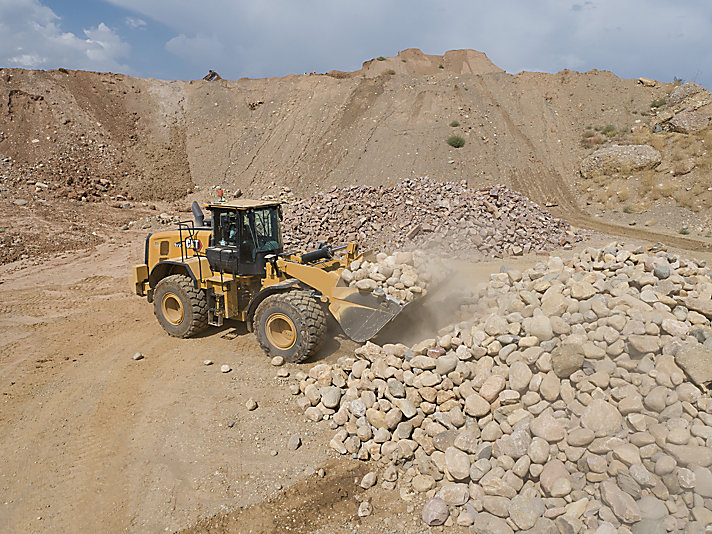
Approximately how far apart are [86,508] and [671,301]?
21.7 feet

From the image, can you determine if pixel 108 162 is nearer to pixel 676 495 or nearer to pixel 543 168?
pixel 543 168

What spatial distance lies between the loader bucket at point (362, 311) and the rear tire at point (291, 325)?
0.31 m

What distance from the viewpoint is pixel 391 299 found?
264 inches

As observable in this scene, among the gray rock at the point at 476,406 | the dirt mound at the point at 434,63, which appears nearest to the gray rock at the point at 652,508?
the gray rock at the point at 476,406

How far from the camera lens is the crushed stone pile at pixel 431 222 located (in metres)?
13.0

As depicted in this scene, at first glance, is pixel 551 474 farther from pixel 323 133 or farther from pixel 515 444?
pixel 323 133

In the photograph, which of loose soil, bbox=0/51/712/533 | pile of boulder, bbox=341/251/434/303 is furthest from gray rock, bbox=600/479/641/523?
pile of boulder, bbox=341/251/434/303

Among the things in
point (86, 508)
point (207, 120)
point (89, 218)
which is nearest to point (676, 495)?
point (86, 508)

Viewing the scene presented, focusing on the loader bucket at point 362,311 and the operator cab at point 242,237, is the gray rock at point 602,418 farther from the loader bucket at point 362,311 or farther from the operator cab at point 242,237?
the operator cab at point 242,237

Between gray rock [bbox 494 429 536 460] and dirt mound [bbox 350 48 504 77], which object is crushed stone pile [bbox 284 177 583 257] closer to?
gray rock [bbox 494 429 536 460]

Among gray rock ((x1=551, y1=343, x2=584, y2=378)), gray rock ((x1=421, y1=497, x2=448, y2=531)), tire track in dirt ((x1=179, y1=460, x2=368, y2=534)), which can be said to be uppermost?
gray rock ((x1=551, y1=343, x2=584, y2=378))

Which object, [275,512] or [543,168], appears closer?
[275,512]

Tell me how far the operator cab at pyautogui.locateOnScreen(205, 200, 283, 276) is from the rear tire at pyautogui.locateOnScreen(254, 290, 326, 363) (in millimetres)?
758

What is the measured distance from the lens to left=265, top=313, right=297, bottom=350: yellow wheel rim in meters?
7.13
